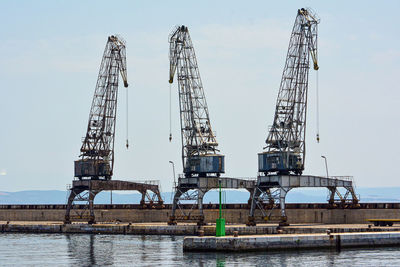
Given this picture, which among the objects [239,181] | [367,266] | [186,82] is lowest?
[367,266]

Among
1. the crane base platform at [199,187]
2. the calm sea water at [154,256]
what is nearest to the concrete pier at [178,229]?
the crane base platform at [199,187]

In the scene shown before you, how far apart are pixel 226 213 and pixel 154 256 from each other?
57.0m

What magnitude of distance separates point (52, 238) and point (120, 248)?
27.4 m

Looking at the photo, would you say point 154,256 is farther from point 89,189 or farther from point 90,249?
point 89,189

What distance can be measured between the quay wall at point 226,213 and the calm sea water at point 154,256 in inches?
1195

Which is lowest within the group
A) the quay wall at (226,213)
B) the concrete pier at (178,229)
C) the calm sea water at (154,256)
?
the calm sea water at (154,256)

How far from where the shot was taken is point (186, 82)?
459 feet

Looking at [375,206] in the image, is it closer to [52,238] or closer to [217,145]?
[217,145]

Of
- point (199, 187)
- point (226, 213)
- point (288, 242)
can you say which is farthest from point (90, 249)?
point (226, 213)

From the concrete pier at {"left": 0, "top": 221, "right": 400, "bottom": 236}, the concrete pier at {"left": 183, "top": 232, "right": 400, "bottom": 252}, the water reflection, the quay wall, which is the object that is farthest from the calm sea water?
the quay wall

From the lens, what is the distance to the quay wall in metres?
134

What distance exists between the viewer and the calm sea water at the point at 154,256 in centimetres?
8381

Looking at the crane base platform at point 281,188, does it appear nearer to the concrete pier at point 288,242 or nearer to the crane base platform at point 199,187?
the crane base platform at point 199,187

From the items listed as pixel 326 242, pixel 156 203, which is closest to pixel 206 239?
pixel 326 242
